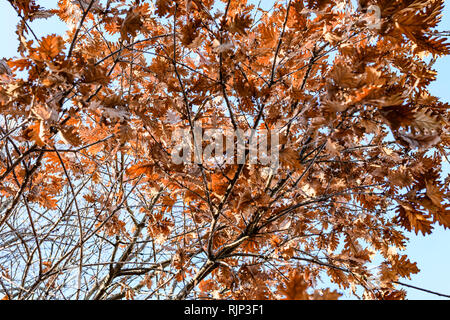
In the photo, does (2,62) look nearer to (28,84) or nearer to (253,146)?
(28,84)

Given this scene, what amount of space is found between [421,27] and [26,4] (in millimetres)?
1540

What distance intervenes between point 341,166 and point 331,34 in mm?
1010

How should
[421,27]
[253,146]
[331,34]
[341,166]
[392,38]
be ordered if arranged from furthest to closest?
1. [341,166]
2. [253,146]
3. [331,34]
4. [392,38]
5. [421,27]

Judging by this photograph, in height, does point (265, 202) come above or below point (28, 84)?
below

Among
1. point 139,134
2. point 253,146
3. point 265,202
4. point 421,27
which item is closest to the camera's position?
point 421,27

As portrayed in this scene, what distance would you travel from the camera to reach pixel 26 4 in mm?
1099

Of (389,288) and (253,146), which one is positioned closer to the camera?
(253,146)

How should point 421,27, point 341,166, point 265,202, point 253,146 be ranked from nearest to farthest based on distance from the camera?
1. point 421,27
2. point 253,146
3. point 265,202
4. point 341,166

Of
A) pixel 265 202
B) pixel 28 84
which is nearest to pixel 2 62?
pixel 28 84
